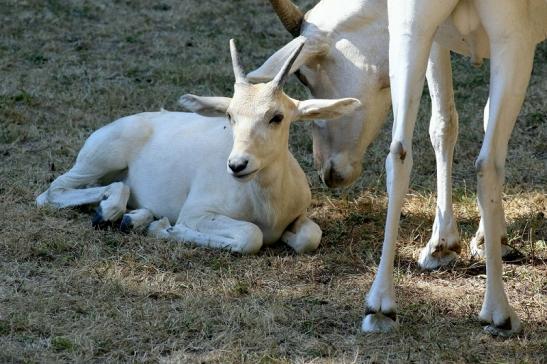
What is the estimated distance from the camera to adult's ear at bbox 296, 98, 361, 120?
6277 millimetres

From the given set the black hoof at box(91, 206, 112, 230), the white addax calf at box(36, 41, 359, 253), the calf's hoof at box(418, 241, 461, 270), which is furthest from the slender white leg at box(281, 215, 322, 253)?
the black hoof at box(91, 206, 112, 230)

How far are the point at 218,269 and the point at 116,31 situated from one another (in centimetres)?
580

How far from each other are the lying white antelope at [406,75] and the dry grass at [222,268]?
219mm

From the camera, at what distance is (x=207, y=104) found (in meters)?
6.53

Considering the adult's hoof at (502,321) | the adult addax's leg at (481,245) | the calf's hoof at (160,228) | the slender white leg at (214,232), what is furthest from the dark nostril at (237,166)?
the adult's hoof at (502,321)

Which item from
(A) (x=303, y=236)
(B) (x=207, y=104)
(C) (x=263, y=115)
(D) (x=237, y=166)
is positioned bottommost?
(A) (x=303, y=236)

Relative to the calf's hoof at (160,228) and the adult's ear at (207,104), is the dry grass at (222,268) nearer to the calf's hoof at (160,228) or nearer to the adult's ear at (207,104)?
the calf's hoof at (160,228)

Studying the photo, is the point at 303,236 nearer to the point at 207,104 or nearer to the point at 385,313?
the point at 207,104

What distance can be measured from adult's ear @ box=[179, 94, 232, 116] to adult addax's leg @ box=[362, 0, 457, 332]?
1.41 metres

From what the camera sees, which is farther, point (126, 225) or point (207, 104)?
point (126, 225)

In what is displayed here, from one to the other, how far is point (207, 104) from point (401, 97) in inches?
60.9

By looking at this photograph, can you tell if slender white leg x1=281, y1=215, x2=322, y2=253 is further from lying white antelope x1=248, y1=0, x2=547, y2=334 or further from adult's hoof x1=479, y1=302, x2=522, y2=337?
adult's hoof x1=479, y1=302, x2=522, y2=337

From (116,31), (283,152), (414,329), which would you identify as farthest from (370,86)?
(116,31)

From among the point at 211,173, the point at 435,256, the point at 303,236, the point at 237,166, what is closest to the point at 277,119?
the point at 237,166
